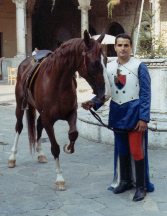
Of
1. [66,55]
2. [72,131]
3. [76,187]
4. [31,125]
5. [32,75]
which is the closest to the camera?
[66,55]

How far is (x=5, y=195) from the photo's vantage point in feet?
12.6

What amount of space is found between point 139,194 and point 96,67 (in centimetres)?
132

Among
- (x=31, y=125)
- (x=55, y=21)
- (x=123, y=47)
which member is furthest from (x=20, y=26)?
(x=123, y=47)

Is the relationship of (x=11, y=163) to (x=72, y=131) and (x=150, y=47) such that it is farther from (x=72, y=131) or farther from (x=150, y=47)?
(x=150, y=47)

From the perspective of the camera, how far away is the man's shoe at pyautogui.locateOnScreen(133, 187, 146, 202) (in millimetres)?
3602

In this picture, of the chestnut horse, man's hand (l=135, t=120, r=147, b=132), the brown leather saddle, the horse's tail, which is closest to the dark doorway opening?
the horse's tail

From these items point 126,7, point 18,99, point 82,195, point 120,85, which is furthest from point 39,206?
point 126,7

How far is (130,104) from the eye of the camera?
3559 millimetres

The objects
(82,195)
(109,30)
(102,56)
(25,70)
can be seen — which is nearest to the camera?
(102,56)

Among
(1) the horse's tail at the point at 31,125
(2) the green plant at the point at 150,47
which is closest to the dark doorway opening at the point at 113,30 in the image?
(2) the green plant at the point at 150,47

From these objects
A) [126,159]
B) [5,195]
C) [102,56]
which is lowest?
[5,195]

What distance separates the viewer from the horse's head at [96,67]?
335 centimetres

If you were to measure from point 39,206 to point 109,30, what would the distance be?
2557 centimetres

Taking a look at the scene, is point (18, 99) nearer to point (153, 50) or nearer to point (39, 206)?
point (39, 206)
